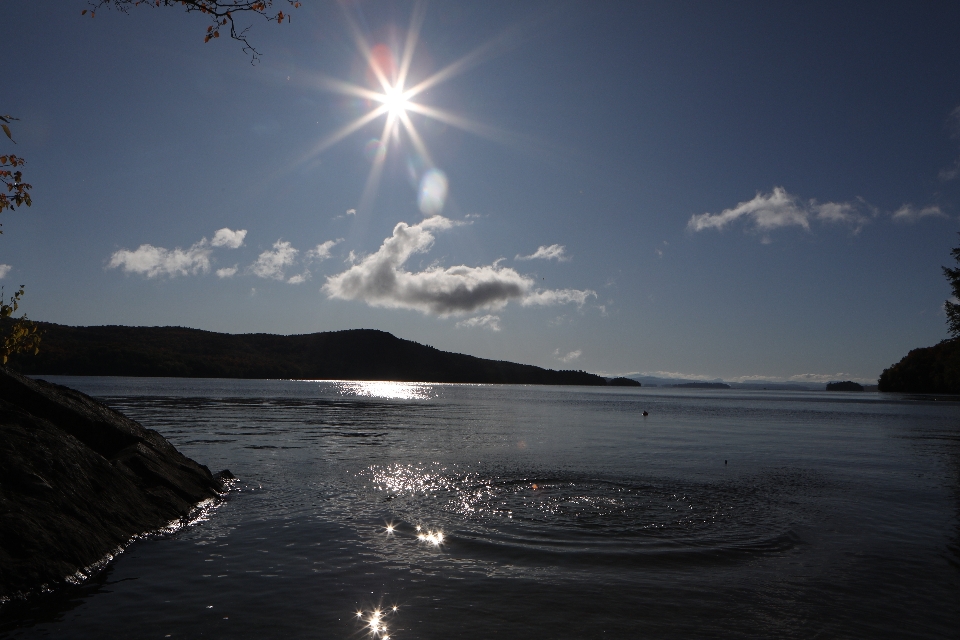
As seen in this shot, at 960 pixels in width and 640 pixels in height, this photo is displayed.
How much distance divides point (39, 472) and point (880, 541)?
16862 millimetres

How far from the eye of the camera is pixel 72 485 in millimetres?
10852

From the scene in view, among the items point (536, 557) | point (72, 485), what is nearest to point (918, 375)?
point (536, 557)

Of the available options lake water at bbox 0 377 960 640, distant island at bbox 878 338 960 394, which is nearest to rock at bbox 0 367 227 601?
lake water at bbox 0 377 960 640

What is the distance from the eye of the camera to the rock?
8.79 m

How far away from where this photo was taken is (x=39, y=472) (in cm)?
1043

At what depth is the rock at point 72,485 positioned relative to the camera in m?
8.79

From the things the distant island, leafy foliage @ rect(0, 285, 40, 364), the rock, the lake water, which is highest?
the distant island

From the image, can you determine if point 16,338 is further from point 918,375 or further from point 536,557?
point 918,375

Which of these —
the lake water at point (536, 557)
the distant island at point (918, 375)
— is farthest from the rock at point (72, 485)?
the distant island at point (918, 375)

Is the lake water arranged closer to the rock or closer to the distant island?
the rock

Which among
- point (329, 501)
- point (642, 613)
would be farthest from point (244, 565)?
point (642, 613)

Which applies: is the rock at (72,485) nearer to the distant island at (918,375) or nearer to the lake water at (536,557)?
the lake water at (536,557)

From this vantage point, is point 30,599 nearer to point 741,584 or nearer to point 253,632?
point 253,632

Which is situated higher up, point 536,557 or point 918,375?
point 918,375
